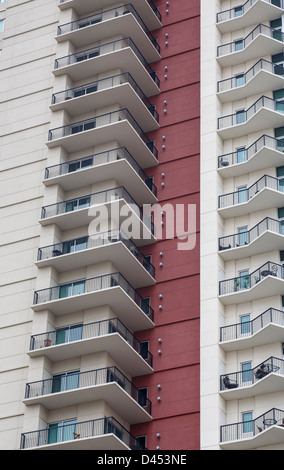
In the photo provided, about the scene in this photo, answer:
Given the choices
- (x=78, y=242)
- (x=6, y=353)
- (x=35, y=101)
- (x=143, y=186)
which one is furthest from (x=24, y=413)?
(x=35, y=101)

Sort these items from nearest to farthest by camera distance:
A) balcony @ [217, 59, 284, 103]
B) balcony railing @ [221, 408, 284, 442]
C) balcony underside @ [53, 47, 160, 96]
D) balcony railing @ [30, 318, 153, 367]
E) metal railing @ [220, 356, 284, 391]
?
1. balcony railing @ [221, 408, 284, 442]
2. metal railing @ [220, 356, 284, 391]
3. balcony railing @ [30, 318, 153, 367]
4. balcony @ [217, 59, 284, 103]
5. balcony underside @ [53, 47, 160, 96]

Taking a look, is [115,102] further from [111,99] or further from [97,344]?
[97,344]

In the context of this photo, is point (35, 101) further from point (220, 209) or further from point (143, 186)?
point (220, 209)

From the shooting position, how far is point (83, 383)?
196 feet

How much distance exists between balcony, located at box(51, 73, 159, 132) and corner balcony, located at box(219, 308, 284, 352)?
18.1 meters

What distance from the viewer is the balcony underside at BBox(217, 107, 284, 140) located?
66.6m

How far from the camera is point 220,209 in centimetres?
6494

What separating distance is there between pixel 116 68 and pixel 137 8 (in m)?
6.23

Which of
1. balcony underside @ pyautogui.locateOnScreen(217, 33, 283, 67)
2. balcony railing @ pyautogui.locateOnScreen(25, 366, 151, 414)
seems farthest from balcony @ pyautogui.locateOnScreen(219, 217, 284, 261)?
balcony underside @ pyautogui.locateOnScreen(217, 33, 283, 67)

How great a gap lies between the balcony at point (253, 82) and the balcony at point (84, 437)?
80.5ft

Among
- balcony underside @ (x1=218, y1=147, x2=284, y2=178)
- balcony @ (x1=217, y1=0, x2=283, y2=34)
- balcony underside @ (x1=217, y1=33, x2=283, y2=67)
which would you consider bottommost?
balcony underside @ (x1=218, y1=147, x2=284, y2=178)

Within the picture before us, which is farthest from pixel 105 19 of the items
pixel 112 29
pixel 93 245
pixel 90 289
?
pixel 90 289

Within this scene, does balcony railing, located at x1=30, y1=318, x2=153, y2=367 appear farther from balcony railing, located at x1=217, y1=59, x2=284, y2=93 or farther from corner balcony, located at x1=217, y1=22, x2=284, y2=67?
corner balcony, located at x1=217, y1=22, x2=284, y2=67

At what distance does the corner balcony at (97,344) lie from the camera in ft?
197
